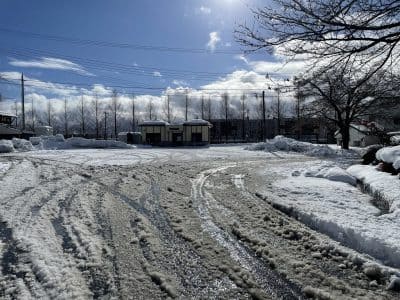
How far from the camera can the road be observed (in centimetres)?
381

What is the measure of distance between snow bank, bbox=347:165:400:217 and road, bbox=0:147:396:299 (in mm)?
2864

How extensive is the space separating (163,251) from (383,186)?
313 inches

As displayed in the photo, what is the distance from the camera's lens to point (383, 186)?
10273mm

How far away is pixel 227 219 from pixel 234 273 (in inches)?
105

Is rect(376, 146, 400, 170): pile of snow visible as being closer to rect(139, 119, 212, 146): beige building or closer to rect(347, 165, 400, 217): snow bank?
rect(347, 165, 400, 217): snow bank

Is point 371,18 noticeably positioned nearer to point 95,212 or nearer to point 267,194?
point 267,194

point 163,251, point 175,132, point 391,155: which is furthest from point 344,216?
point 175,132

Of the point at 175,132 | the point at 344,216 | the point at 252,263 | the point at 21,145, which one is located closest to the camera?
the point at 252,263

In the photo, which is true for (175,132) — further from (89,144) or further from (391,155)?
(391,155)

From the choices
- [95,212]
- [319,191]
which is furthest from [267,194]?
[95,212]

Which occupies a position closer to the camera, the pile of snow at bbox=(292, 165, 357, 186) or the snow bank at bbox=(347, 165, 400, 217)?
the snow bank at bbox=(347, 165, 400, 217)

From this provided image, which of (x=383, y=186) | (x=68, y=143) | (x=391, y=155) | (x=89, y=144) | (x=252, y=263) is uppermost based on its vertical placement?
(x=68, y=143)

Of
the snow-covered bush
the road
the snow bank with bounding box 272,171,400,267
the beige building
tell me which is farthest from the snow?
the beige building

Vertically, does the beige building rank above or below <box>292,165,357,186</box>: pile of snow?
above
